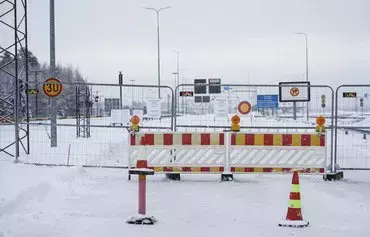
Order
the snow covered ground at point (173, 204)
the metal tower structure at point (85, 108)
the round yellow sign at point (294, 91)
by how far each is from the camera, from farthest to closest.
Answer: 1. the metal tower structure at point (85, 108)
2. the round yellow sign at point (294, 91)
3. the snow covered ground at point (173, 204)

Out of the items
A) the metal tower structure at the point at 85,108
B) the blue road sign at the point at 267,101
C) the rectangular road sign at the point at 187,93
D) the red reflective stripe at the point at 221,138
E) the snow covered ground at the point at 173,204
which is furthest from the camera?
the metal tower structure at the point at 85,108

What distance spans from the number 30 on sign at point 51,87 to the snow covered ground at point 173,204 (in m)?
2.52

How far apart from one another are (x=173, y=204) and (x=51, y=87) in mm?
6683

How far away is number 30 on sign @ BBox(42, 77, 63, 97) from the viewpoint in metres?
14.2

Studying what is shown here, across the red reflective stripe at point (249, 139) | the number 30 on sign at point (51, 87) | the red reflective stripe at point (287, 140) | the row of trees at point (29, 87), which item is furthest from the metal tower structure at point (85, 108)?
the red reflective stripe at point (287, 140)

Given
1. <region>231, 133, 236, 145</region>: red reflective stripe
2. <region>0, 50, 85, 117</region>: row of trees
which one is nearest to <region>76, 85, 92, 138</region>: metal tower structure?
<region>0, 50, 85, 117</region>: row of trees

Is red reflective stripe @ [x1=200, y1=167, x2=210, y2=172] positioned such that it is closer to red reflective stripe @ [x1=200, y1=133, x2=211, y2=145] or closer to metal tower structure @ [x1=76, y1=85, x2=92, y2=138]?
red reflective stripe @ [x1=200, y1=133, x2=211, y2=145]

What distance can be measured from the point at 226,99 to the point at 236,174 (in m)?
3.31

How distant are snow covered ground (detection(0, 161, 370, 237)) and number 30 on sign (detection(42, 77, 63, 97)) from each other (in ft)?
8.26

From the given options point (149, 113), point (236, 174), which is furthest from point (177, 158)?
point (149, 113)

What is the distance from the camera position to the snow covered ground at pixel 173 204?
7.19 meters

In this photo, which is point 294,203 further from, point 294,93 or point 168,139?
point 294,93

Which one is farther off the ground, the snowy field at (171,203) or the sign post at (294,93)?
the sign post at (294,93)

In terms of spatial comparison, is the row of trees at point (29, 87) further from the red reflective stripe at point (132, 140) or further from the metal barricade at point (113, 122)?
the red reflective stripe at point (132, 140)
